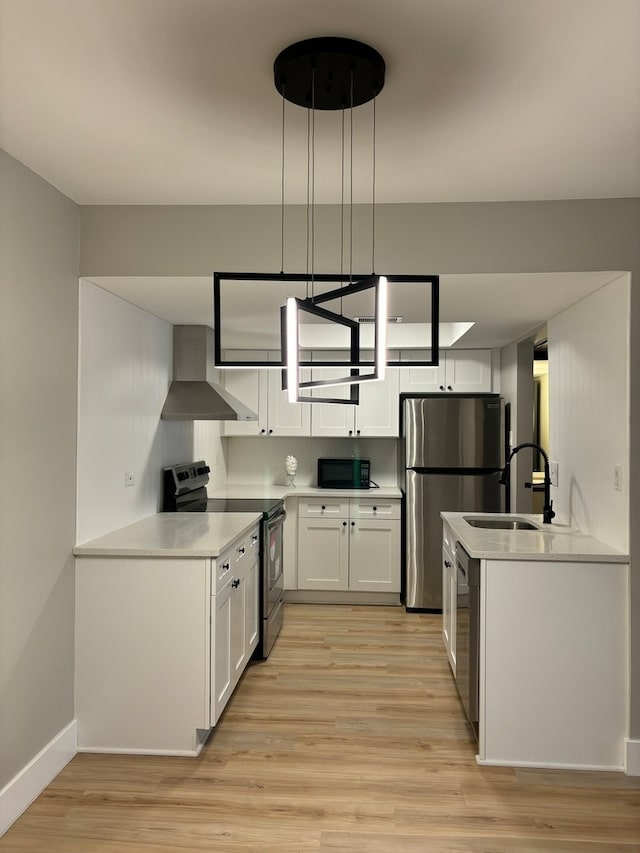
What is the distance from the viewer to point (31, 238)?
246 centimetres

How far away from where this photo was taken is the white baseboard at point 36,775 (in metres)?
2.28

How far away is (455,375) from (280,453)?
1.79 metres

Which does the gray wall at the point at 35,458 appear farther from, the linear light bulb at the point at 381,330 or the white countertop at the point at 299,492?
the white countertop at the point at 299,492

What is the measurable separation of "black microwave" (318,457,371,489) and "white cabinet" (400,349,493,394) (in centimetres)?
79

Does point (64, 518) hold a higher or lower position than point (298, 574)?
higher

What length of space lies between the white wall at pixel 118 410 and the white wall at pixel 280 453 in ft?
5.88

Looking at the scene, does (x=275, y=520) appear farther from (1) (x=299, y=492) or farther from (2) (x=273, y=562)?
(1) (x=299, y=492)

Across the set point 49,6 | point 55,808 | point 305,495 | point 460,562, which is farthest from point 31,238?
point 305,495

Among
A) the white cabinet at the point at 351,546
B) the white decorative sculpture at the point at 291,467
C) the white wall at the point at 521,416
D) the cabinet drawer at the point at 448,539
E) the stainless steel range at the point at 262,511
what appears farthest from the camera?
the white decorative sculpture at the point at 291,467

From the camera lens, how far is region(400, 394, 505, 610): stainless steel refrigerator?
5.03 metres

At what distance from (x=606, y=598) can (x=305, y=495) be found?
2.84 meters

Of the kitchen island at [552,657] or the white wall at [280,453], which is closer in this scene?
the kitchen island at [552,657]

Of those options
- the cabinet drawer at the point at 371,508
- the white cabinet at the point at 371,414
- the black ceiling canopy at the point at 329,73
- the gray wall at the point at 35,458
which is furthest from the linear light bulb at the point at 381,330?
the white cabinet at the point at 371,414

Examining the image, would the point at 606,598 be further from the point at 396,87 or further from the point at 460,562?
the point at 396,87
